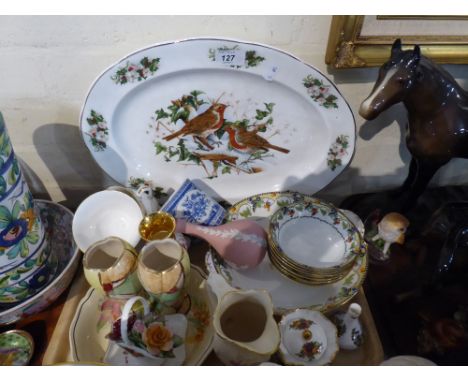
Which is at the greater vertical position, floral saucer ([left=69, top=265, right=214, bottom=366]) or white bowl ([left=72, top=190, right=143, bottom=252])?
white bowl ([left=72, top=190, right=143, bottom=252])

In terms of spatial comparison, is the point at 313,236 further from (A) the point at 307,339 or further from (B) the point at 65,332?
(B) the point at 65,332

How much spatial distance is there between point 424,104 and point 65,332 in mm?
761

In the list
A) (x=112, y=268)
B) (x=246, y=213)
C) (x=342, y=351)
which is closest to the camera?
(x=112, y=268)

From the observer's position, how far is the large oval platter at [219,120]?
0.61 metres

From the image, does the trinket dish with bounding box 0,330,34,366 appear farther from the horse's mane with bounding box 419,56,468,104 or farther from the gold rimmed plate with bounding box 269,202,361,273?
the horse's mane with bounding box 419,56,468,104

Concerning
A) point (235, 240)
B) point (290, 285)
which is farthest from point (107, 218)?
point (290, 285)

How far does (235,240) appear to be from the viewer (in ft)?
2.19

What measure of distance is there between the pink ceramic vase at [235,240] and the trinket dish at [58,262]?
9.8 inches

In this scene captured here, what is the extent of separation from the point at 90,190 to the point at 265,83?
1.69 ft

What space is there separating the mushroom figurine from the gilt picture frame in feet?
0.96

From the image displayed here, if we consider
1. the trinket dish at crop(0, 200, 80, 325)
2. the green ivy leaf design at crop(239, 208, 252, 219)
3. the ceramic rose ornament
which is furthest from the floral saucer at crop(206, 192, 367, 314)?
the trinket dish at crop(0, 200, 80, 325)

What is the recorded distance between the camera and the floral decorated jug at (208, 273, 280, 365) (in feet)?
1.63

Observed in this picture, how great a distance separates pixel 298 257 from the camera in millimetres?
712
